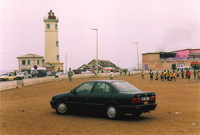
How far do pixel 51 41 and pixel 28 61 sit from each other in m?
8.77

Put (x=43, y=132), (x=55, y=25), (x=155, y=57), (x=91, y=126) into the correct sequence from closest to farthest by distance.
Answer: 1. (x=43, y=132)
2. (x=91, y=126)
3. (x=55, y=25)
4. (x=155, y=57)

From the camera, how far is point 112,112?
918cm

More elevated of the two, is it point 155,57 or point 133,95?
point 155,57

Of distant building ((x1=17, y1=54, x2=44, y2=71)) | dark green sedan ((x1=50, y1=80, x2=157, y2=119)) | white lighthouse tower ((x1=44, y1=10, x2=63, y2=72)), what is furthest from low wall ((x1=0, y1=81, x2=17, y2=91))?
distant building ((x1=17, y1=54, x2=44, y2=71))

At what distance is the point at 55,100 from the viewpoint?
→ 421 inches

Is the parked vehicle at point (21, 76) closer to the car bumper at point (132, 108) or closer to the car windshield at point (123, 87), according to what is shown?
the car windshield at point (123, 87)

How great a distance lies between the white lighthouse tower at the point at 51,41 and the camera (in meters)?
73.9

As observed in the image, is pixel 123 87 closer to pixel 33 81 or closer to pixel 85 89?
pixel 85 89

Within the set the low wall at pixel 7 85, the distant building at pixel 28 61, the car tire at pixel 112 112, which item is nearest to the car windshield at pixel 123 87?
the car tire at pixel 112 112

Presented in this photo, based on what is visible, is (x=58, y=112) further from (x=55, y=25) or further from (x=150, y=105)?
(x=55, y=25)

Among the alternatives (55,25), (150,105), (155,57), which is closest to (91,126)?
(150,105)

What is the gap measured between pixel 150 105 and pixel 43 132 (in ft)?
12.4

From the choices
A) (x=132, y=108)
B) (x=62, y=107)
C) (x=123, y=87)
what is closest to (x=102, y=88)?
(x=123, y=87)

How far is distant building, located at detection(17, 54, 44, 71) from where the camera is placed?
247 feet
